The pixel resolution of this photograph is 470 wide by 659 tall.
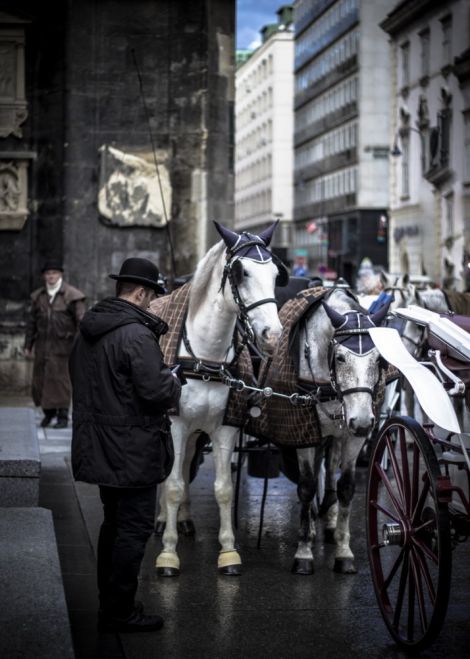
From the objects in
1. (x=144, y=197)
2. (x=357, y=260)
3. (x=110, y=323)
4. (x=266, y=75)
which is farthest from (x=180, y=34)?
(x=266, y=75)

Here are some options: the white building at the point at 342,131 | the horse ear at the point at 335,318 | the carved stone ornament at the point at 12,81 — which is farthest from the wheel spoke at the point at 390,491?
the white building at the point at 342,131

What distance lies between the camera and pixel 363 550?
8.61m

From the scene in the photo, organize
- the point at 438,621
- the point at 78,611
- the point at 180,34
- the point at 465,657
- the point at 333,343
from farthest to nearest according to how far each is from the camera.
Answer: the point at 180,34, the point at 333,343, the point at 78,611, the point at 465,657, the point at 438,621

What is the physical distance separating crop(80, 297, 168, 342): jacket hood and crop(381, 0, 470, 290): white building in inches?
1488

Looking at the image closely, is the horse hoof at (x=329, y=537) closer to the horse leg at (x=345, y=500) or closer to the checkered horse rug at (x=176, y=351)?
the horse leg at (x=345, y=500)

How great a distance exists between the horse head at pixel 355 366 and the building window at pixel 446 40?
43921 mm

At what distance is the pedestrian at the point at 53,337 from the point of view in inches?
566

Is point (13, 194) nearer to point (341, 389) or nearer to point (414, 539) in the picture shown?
point (341, 389)

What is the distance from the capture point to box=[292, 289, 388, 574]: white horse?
7238mm

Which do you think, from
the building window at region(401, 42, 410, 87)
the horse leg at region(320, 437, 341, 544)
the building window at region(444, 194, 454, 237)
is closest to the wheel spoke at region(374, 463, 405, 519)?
the horse leg at region(320, 437, 341, 544)

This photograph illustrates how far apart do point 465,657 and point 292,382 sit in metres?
2.52

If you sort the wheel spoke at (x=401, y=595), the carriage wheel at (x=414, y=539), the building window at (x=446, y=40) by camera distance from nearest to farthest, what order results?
the carriage wheel at (x=414, y=539) → the wheel spoke at (x=401, y=595) → the building window at (x=446, y=40)

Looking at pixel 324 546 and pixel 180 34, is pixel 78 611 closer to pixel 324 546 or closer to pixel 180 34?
pixel 324 546

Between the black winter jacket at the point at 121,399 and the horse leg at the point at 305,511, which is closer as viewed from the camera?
the black winter jacket at the point at 121,399
